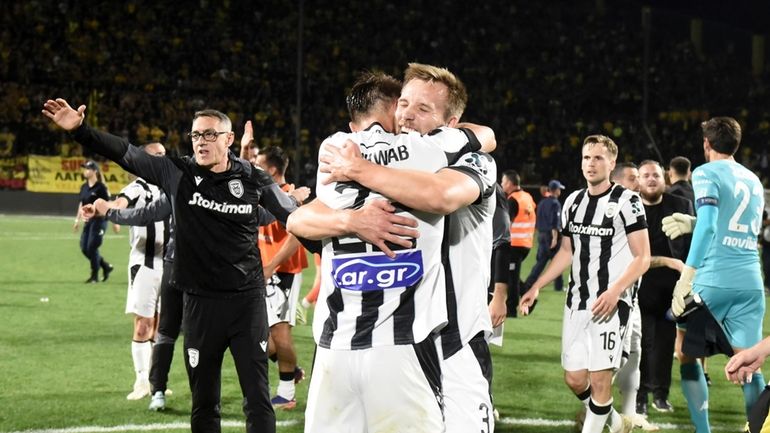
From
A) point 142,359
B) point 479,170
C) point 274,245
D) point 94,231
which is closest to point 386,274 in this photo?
point 479,170

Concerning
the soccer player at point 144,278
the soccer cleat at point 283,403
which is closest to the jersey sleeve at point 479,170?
the soccer cleat at point 283,403

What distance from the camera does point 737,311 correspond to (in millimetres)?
6508

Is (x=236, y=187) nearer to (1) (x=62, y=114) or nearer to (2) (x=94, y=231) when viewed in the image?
(1) (x=62, y=114)

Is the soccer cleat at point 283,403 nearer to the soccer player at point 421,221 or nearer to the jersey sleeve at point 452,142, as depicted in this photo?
the soccer player at point 421,221

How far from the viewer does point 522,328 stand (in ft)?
43.2

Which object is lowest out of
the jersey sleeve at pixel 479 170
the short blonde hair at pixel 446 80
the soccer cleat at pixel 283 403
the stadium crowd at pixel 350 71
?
the soccer cleat at pixel 283 403

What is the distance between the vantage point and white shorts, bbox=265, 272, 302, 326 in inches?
332

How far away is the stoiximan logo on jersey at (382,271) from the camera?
3605mm

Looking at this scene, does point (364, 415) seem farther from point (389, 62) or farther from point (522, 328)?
point (389, 62)

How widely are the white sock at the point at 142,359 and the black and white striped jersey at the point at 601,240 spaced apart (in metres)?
3.76

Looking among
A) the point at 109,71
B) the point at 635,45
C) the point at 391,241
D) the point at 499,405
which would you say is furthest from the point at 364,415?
the point at 635,45

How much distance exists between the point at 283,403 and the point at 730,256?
368 cm

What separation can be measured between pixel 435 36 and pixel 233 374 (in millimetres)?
36961

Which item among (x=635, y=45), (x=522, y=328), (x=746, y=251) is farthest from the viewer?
(x=635, y=45)
